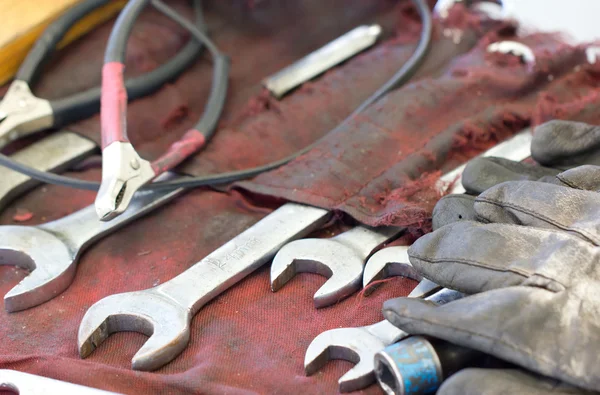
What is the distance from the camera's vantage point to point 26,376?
0.86 m

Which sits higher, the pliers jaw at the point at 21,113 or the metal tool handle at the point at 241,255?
the pliers jaw at the point at 21,113

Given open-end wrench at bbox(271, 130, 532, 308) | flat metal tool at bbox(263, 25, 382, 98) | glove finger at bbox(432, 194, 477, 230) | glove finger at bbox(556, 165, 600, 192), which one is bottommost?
open-end wrench at bbox(271, 130, 532, 308)

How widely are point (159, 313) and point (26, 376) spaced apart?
0.18m

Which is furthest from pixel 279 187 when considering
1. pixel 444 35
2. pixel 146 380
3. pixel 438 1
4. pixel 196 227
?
pixel 438 1

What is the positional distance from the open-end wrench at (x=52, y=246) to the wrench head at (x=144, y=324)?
0.33ft

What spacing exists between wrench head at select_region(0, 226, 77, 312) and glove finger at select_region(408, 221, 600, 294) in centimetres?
52

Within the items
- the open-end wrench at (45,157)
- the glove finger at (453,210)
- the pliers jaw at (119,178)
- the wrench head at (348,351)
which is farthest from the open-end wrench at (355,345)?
the open-end wrench at (45,157)

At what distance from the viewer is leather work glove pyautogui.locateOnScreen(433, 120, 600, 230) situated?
104 cm

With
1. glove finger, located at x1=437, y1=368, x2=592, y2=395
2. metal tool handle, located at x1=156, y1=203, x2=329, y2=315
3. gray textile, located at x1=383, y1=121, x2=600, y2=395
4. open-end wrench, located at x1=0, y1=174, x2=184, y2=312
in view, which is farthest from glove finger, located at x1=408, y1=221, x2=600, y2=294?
open-end wrench, located at x1=0, y1=174, x2=184, y2=312

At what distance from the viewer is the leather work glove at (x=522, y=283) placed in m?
0.74

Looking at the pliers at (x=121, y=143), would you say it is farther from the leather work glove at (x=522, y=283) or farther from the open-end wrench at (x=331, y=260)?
the leather work glove at (x=522, y=283)

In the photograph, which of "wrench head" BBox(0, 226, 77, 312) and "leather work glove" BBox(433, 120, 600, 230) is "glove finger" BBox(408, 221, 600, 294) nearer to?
"leather work glove" BBox(433, 120, 600, 230)

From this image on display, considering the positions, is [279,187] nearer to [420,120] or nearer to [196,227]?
[196,227]

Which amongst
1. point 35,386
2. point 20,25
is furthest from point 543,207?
point 20,25
